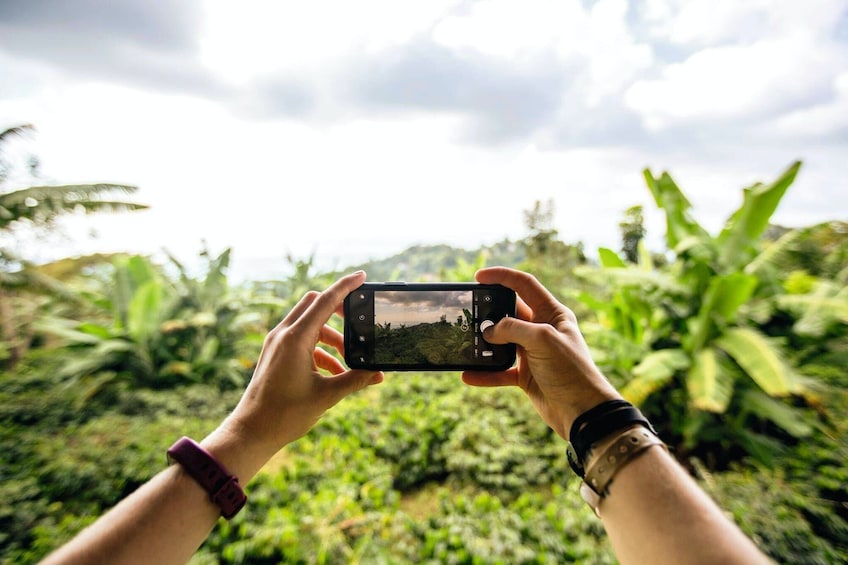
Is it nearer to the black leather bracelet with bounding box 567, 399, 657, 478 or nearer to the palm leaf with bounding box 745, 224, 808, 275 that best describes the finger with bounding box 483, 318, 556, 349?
the black leather bracelet with bounding box 567, 399, 657, 478

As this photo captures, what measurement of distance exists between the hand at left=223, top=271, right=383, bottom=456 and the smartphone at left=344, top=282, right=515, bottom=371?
0.10 meters

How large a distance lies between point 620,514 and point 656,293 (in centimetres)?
233

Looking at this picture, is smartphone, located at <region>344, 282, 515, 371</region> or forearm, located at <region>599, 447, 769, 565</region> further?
smartphone, located at <region>344, 282, 515, 371</region>

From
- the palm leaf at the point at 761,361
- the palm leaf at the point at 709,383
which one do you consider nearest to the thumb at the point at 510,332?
the palm leaf at the point at 709,383

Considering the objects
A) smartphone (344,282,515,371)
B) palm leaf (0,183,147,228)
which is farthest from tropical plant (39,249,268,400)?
smartphone (344,282,515,371)

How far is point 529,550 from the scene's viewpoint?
1.38 meters

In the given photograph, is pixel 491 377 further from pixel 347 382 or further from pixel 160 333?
pixel 160 333

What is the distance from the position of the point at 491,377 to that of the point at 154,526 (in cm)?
65

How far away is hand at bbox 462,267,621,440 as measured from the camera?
67 cm

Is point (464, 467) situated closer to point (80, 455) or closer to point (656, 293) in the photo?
point (656, 293)

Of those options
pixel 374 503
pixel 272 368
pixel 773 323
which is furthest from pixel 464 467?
pixel 773 323

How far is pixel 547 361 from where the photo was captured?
2.36ft

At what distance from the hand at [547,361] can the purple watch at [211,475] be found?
0.51 m

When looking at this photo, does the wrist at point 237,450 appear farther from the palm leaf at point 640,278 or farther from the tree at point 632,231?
the tree at point 632,231
